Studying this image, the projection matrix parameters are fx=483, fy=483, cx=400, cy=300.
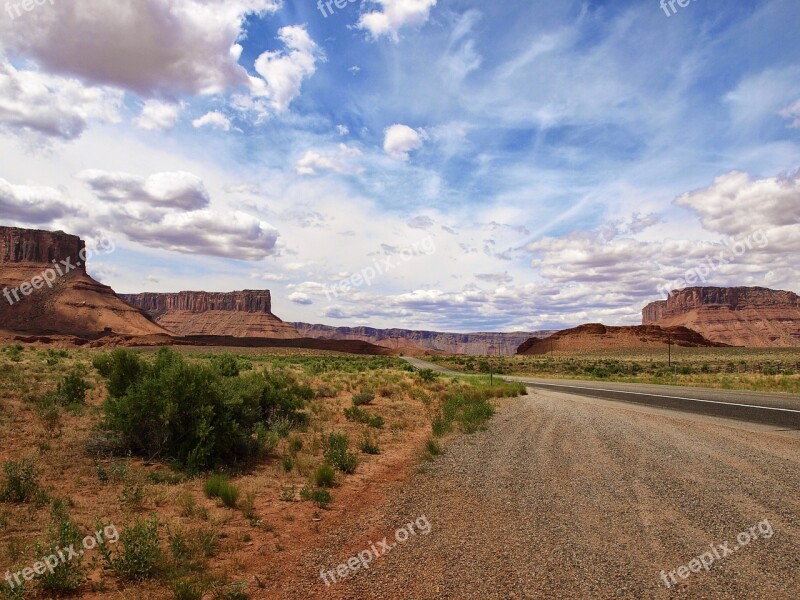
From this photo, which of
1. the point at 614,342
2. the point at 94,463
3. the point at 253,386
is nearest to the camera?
the point at 94,463

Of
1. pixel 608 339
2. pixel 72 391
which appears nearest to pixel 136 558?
pixel 72 391

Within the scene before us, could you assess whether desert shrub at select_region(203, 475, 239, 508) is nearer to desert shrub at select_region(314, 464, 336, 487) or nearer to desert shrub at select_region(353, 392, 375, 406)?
desert shrub at select_region(314, 464, 336, 487)

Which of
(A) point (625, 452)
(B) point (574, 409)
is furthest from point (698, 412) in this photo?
(A) point (625, 452)

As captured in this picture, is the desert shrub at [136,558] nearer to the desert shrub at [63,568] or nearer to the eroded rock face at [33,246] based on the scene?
the desert shrub at [63,568]

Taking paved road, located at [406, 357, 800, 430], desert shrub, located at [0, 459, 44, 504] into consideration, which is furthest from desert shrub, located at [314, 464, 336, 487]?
paved road, located at [406, 357, 800, 430]

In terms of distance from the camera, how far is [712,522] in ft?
19.1

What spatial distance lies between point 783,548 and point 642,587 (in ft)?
6.33

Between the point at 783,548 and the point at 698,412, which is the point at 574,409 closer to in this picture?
the point at 698,412

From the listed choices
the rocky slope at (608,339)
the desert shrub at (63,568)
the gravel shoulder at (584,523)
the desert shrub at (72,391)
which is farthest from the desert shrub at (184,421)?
the rocky slope at (608,339)

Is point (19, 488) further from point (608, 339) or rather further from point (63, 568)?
point (608, 339)

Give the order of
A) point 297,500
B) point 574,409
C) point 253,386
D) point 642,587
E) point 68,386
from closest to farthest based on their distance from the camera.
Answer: point 642,587 < point 297,500 < point 253,386 < point 68,386 < point 574,409

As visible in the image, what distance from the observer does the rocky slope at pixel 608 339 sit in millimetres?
153000

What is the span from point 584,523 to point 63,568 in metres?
5.68

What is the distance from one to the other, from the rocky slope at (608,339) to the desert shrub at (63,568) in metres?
154
